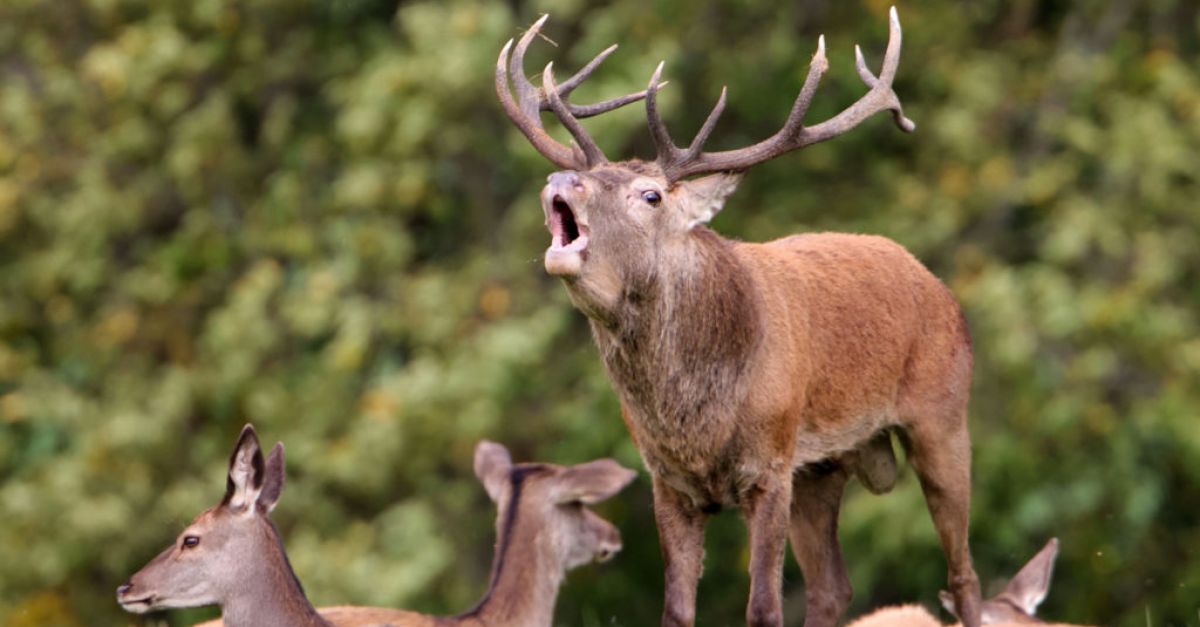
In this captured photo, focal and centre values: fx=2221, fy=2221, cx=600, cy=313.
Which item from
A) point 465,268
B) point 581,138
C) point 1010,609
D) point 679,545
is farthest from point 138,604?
point 465,268

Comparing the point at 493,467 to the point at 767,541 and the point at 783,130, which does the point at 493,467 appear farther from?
the point at 783,130

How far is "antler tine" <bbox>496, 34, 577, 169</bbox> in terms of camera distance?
6.71 metres

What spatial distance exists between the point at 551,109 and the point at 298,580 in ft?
5.81

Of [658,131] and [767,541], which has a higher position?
[658,131]

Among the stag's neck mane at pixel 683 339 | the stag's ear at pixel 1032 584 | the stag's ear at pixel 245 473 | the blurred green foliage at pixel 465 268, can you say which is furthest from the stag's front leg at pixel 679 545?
the blurred green foliage at pixel 465 268

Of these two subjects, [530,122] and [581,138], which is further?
[530,122]

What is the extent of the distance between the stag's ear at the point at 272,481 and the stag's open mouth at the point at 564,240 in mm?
1514

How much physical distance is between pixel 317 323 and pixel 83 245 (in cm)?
209

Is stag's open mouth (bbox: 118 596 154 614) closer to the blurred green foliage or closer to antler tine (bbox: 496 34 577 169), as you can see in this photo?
antler tine (bbox: 496 34 577 169)

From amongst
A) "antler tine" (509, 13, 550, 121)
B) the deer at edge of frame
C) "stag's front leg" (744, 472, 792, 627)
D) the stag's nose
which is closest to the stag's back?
"stag's front leg" (744, 472, 792, 627)

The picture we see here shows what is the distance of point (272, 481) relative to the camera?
23.6 ft

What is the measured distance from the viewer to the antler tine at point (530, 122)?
671 centimetres

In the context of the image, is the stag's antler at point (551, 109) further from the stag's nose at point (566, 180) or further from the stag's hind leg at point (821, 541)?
the stag's hind leg at point (821, 541)

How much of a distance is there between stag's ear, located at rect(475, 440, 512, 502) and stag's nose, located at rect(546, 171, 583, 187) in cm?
298
